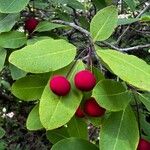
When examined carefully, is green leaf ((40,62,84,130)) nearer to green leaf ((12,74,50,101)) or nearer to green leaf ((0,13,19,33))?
green leaf ((12,74,50,101))

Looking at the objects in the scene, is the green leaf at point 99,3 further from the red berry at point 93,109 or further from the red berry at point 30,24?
the red berry at point 93,109

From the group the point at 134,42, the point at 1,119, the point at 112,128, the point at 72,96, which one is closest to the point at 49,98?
the point at 72,96

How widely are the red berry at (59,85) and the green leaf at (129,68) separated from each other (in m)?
0.10

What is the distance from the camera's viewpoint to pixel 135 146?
3.22ft

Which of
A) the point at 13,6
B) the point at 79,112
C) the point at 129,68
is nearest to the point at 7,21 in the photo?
the point at 13,6

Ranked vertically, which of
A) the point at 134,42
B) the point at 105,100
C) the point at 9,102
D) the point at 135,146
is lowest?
the point at 9,102

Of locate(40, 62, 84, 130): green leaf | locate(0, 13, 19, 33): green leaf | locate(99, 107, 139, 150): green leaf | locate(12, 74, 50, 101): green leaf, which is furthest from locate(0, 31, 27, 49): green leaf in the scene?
locate(99, 107, 139, 150): green leaf

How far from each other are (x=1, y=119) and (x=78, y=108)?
175 cm

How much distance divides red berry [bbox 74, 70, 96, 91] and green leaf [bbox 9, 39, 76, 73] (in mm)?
45

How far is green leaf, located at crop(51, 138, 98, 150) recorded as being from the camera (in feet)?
3.37

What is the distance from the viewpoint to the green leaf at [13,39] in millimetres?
1225

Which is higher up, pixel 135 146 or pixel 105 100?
pixel 105 100

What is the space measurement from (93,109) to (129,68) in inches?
4.9

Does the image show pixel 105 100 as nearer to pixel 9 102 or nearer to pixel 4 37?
pixel 4 37
